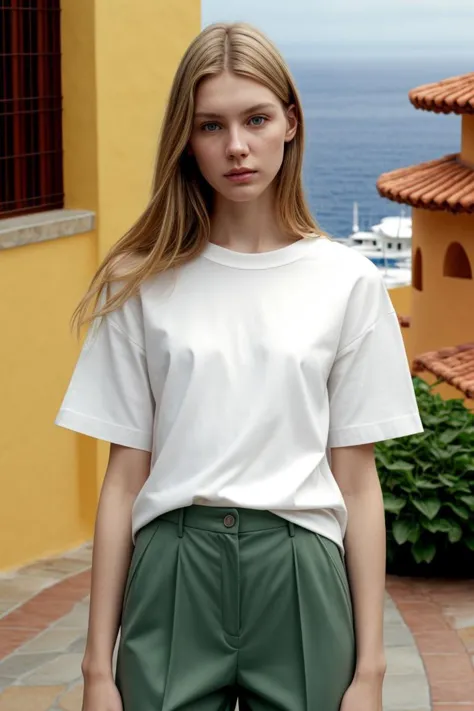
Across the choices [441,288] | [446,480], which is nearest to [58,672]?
[446,480]

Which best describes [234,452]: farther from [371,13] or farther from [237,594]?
[371,13]

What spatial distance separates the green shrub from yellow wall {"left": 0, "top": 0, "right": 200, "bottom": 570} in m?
1.40

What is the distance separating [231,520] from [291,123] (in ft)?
2.23

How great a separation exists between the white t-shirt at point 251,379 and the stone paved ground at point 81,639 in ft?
8.35

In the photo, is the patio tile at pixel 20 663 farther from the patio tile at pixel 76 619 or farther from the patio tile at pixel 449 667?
the patio tile at pixel 449 667

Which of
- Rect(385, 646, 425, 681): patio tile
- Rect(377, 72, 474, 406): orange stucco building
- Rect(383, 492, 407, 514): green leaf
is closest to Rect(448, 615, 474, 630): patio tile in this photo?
Rect(385, 646, 425, 681): patio tile

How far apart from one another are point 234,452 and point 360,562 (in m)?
0.31

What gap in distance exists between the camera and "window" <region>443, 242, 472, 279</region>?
13883 millimetres

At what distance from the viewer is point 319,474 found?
2332mm

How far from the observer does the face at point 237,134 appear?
231 cm

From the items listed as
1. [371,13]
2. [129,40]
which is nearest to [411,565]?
[129,40]

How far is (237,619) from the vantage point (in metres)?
2.26

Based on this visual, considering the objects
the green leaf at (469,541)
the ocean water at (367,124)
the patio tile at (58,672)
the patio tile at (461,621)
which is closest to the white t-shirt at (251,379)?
the patio tile at (58,672)

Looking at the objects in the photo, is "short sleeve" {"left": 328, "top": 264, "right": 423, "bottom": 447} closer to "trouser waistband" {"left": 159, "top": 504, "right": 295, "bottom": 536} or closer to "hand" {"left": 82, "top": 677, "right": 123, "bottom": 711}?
"trouser waistband" {"left": 159, "top": 504, "right": 295, "bottom": 536}
